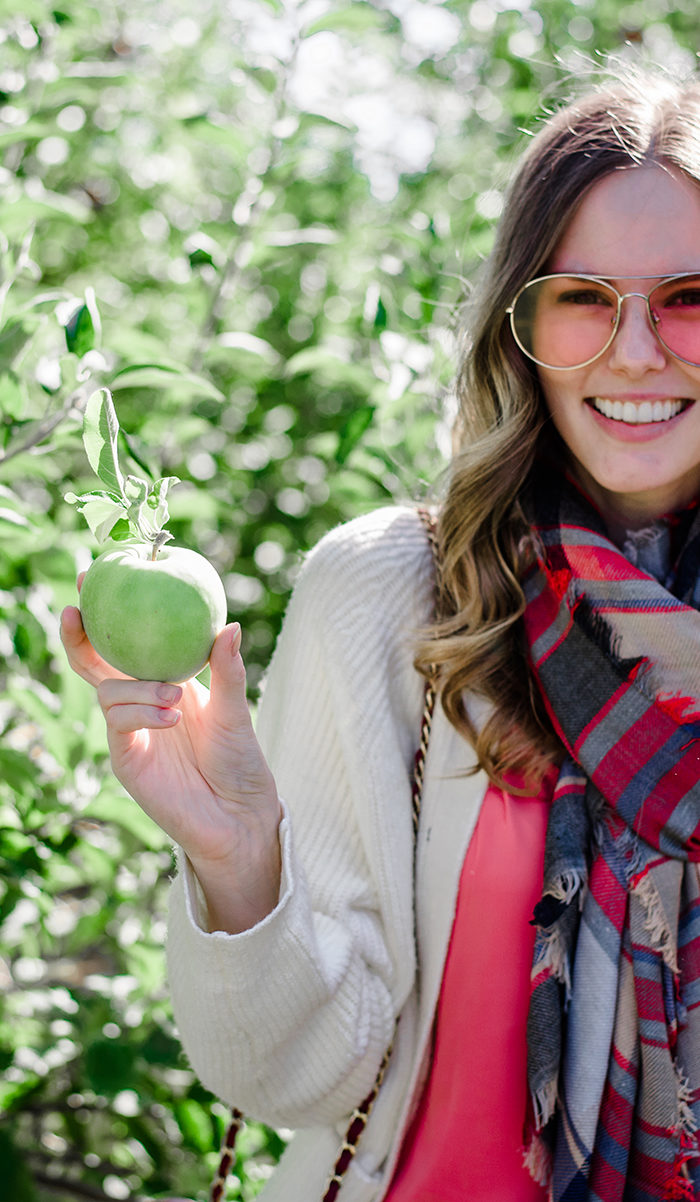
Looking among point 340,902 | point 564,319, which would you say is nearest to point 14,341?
point 564,319

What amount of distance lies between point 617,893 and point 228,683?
1.97ft

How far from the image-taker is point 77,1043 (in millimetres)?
1741

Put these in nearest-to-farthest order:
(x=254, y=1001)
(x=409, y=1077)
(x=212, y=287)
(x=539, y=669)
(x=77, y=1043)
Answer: (x=254, y=1001)
(x=409, y=1077)
(x=539, y=669)
(x=77, y=1043)
(x=212, y=287)

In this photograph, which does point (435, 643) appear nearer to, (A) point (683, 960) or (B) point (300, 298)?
(A) point (683, 960)

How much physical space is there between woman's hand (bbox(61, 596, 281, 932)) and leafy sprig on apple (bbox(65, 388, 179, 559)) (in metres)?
0.11

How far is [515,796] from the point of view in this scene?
1391mm

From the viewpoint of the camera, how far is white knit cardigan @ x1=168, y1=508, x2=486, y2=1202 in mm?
1208

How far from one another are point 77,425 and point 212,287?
57 centimetres

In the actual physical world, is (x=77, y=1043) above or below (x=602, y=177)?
below

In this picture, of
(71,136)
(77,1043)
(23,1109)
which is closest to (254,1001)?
(77,1043)

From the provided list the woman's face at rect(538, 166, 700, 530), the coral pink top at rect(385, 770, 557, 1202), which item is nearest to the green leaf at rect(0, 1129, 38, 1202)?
the coral pink top at rect(385, 770, 557, 1202)

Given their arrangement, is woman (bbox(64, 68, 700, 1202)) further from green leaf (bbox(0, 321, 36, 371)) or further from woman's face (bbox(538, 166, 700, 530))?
green leaf (bbox(0, 321, 36, 371))

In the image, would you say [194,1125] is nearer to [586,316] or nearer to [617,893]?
[617,893]

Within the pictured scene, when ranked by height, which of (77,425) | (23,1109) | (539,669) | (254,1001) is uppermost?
(77,425)
